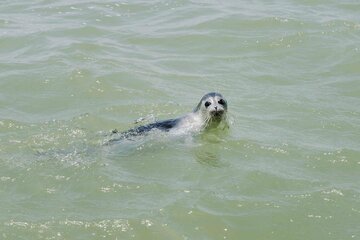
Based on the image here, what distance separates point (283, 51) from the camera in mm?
11406

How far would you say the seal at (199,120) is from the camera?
26.0ft

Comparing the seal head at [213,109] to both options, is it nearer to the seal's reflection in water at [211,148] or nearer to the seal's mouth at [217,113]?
the seal's mouth at [217,113]

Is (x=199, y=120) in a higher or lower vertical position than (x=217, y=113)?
lower

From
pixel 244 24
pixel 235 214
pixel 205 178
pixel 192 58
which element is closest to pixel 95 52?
pixel 192 58

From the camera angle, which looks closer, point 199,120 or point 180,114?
point 199,120

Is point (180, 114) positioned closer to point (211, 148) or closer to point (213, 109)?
point (213, 109)

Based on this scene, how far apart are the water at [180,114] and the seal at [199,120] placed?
151 mm

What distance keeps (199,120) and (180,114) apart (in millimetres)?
782

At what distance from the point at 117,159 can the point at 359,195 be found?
265 cm

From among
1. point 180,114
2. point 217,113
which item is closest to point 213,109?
point 217,113

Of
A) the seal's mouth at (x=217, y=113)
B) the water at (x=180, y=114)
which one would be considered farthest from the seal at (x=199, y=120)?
the water at (x=180, y=114)

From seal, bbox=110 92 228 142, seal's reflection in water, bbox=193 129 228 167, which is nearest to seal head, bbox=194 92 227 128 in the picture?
seal, bbox=110 92 228 142

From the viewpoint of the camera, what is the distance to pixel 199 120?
8164 mm

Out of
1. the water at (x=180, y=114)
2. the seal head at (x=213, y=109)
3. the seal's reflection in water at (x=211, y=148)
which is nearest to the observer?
the water at (x=180, y=114)
